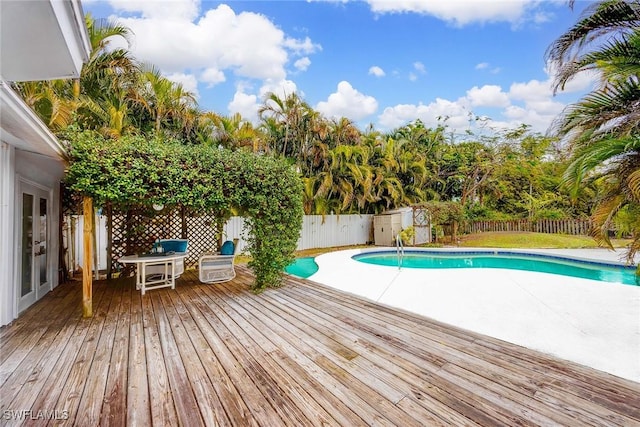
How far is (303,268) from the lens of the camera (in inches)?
345

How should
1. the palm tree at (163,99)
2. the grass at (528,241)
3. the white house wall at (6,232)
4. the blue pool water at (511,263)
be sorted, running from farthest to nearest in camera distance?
the grass at (528,241) < the palm tree at (163,99) < the blue pool water at (511,263) < the white house wall at (6,232)

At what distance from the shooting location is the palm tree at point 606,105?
2875mm

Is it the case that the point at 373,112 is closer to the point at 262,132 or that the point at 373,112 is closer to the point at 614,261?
the point at 262,132

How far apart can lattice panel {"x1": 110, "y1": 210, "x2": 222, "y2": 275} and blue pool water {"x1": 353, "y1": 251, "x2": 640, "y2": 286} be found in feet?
18.6

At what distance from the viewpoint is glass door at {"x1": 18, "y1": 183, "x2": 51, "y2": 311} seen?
4055mm

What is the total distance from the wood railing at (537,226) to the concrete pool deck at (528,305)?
10626 millimetres

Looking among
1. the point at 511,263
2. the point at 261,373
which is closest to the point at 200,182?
the point at 261,373

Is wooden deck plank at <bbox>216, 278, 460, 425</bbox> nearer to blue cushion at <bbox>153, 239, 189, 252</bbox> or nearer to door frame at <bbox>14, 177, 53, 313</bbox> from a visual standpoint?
door frame at <bbox>14, 177, 53, 313</bbox>

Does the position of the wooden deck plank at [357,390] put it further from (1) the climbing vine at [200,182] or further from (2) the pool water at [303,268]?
(2) the pool water at [303,268]

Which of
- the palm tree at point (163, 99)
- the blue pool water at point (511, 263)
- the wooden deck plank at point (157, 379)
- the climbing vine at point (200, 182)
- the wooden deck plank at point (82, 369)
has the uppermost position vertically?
the palm tree at point (163, 99)

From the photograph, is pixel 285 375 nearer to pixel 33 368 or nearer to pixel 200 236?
pixel 33 368

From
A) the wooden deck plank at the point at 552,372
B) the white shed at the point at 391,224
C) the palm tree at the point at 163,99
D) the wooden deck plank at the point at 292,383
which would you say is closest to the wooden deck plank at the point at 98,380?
the wooden deck plank at the point at 292,383

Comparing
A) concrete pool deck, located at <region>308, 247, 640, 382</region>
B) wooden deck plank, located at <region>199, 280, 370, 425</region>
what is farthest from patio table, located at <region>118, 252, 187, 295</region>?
concrete pool deck, located at <region>308, 247, 640, 382</region>

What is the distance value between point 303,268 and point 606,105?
7.44m
